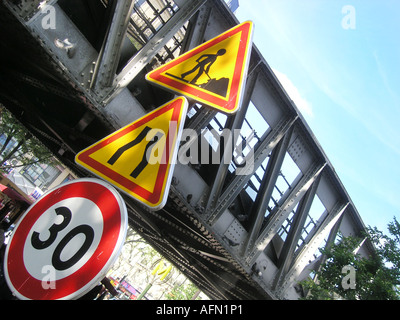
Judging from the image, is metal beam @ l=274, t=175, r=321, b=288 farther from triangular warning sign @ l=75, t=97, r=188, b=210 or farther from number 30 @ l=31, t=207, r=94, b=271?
number 30 @ l=31, t=207, r=94, b=271

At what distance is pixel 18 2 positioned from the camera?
3.55 m

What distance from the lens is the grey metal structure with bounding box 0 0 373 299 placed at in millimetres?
4301

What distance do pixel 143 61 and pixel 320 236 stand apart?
7400mm

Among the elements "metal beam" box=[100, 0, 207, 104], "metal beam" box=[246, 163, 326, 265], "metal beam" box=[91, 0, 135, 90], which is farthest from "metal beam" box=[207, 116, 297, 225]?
"metal beam" box=[91, 0, 135, 90]

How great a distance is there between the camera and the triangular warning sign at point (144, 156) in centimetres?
234

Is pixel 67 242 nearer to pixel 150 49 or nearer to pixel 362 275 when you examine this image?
pixel 150 49

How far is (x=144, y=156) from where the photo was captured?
249cm

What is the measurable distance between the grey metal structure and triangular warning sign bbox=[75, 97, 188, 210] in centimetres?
206

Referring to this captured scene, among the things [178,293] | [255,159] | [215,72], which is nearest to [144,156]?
[215,72]

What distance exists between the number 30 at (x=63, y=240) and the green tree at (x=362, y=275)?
6.79m

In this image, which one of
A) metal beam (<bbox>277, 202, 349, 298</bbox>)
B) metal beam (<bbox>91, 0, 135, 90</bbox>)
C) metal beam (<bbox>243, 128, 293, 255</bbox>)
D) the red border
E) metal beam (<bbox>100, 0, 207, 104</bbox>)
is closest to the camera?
the red border

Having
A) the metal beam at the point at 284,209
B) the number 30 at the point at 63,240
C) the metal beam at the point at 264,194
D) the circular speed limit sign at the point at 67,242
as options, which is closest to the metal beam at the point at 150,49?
the circular speed limit sign at the point at 67,242

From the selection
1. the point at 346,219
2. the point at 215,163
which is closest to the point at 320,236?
the point at 346,219

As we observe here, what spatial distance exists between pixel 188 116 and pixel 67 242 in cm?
479
